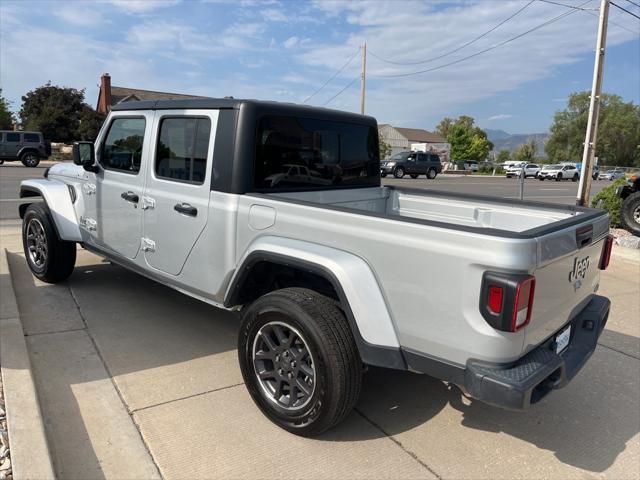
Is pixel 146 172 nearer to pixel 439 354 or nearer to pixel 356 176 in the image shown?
pixel 356 176

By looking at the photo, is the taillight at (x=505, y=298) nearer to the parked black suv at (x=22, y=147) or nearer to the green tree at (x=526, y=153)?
the parked black suv at (x=22, y=147)

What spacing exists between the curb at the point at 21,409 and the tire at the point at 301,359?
1117mm

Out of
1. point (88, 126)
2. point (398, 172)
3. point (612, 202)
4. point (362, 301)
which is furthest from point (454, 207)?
point (88, 126)

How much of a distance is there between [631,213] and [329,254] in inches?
353

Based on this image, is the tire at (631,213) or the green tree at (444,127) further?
the green tree at (444,127)

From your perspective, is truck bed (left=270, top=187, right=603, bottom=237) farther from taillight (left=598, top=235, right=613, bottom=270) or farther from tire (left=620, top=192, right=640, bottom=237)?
tire (left=620, top=192, right=640, bottom=237)

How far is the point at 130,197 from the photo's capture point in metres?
4.00

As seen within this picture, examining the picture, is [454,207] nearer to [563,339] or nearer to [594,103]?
[563,339]

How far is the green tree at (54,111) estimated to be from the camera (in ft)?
144

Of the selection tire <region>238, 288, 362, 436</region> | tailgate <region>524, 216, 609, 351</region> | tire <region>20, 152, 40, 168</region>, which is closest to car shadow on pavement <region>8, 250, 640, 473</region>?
tire <region>238, 288, 362, 436</region>

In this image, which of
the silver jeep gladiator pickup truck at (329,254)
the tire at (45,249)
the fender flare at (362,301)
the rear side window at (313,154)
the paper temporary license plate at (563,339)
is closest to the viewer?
the silver jeep gladiator pickup truck at (329,254)

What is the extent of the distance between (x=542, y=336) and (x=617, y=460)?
1005mm

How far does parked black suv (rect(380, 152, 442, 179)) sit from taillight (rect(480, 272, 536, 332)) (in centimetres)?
2974

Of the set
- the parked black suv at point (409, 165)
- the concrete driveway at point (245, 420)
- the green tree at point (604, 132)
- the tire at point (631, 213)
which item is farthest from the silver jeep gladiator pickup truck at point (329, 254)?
the green tree at point (604, 132)
